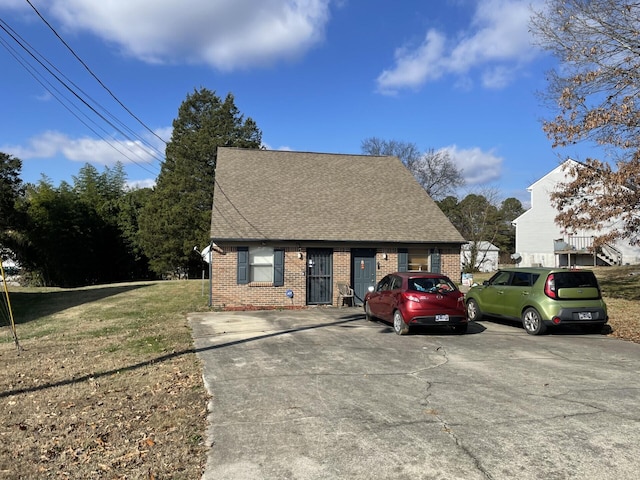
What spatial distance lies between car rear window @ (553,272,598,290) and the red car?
2.23 meters

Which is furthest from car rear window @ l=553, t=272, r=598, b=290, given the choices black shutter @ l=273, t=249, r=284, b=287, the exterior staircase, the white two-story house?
the white two-story house

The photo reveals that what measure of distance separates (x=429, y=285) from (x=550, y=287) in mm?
2761

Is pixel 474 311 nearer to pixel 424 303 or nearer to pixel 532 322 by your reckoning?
pixel 532 322

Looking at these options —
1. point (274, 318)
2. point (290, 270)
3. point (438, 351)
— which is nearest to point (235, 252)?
point (290, 270)

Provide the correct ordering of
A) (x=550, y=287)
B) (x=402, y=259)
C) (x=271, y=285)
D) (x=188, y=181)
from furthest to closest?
(x=188, y=181) < (x=402, y=259) < (x=271, y=285) < (x=550, y=287)

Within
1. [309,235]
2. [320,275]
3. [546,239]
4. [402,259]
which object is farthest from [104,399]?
[546,239]

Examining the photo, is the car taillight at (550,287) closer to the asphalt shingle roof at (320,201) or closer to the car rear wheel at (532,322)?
the car rear wheel at (532,322)

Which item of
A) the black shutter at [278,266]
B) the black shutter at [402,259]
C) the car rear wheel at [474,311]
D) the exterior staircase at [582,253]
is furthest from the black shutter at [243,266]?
the exterior staircase at [582,253]

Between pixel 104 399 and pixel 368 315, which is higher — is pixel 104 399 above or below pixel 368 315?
below

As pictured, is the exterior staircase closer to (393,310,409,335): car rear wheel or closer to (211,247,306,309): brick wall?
(211,247,306,309): brick wall

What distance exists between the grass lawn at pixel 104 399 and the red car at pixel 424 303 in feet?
13.3

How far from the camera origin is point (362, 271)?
60.6ft

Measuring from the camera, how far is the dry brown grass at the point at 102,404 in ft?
14.1

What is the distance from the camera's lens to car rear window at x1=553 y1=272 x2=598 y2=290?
11.3 m
